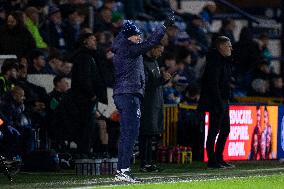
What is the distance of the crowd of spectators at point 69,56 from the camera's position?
64.8ft

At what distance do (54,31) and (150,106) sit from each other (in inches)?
239

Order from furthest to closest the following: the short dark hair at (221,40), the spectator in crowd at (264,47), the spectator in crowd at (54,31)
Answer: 1. the spectator in crowd at (264,47)
2. the spectator in crowd at (54,31)
3. the short dark hair at (221,40)

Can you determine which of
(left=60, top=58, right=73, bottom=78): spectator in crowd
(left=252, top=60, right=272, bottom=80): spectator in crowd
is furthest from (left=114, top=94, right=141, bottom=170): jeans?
(left=252, top=60, right=272, bottom=80): spectator in crowd

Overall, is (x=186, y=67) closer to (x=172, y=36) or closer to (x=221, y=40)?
(x=172, y=36)

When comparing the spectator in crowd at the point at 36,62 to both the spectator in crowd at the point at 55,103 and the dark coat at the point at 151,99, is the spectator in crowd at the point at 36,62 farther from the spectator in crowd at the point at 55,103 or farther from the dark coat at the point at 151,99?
the dark coat at the point at 151,99

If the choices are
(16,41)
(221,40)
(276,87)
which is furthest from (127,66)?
(276,87)

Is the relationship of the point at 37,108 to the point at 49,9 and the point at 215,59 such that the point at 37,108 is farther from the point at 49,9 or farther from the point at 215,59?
the point at 49,9

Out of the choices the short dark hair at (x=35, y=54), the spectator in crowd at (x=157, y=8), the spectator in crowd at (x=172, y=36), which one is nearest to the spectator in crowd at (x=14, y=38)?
the short dark hair at (x=35, y=54)

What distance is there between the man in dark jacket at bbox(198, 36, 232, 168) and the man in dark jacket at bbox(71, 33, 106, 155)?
1.64 m

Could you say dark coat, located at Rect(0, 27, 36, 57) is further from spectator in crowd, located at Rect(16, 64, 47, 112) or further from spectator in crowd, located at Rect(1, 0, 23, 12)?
spectator in crowd, located at Rect(1, 0, 23, 12)

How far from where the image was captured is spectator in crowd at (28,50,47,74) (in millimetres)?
21719

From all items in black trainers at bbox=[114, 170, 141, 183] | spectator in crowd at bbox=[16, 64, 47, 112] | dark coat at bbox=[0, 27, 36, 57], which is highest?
dark coat at bbox=[0, 27, 36, 57]

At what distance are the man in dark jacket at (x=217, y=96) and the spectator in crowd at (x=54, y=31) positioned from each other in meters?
5.18

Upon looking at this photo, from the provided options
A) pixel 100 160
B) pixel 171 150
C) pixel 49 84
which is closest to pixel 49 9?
pixel 49 84
